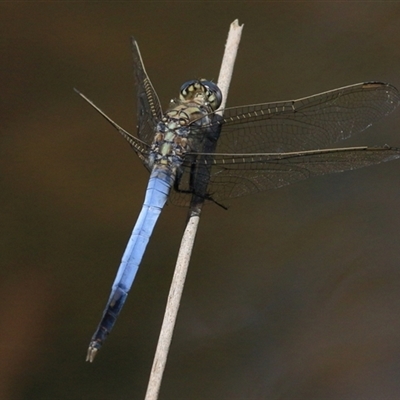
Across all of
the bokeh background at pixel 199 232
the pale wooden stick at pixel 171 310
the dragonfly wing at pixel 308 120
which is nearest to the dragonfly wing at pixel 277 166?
the dragonfly wing at pixel 308 120

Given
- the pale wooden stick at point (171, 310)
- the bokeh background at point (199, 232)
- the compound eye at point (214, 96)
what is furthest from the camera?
the bokeh background at point (199, 232)

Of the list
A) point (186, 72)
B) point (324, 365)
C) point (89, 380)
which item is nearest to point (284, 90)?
point (186, 72)

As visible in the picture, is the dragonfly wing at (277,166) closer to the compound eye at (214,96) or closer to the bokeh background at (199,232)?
the compound eye at (214,96)

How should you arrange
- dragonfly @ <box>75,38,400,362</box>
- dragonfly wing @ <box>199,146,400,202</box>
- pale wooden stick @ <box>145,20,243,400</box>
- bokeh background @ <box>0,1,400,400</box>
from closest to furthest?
pale wooden stick @ <box>145,20,243,400</box> → dragonfly wing @ <box>199,146,400,202</box> → dragonfly @ <box>75,38,400,362</box> → bokeh background @ <box>0,1,400,400</box>

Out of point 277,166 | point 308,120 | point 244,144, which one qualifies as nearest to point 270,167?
point 277,166

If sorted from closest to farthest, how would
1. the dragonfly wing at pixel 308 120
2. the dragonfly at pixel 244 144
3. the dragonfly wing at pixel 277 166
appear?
the dragonfly wing at pixel 277 166 < the dragonfly at pixel 244 144 < the dragonfly wing at pixel 308 120

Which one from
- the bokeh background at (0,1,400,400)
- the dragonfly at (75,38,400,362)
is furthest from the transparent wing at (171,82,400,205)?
the bokeh background at (0,1,400,400)

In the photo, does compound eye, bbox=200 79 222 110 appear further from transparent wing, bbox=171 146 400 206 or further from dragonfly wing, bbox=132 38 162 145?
transparent wing, bbox=171 146 400 206

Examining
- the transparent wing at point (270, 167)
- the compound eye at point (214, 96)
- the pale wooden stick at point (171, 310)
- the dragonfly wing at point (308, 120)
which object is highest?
the compound eye at point (214, 96)
